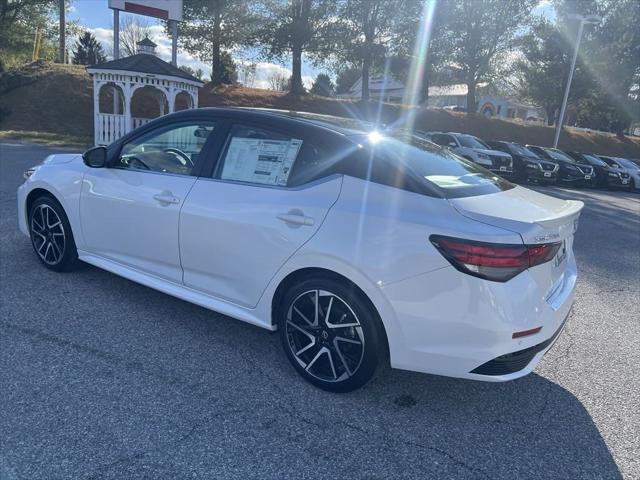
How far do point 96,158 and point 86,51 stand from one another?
36.1 metres

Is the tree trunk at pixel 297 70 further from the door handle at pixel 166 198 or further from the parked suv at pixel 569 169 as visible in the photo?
the door handle at pixel 166 198

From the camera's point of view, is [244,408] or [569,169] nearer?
[244,408]

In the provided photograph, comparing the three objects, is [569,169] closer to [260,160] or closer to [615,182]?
[615,182]

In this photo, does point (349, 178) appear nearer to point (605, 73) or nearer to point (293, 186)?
point (293, 186)

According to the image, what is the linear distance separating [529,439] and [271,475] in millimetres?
1432

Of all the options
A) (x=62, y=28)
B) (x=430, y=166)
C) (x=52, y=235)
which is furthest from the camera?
(x=62, y=28)

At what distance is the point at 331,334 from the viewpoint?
299 cm

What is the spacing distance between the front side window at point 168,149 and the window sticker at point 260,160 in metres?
0.30

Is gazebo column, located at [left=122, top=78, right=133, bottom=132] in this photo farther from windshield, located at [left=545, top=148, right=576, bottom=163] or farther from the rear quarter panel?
windshield, located at [left=545, top=148, right=576, bottom=163]

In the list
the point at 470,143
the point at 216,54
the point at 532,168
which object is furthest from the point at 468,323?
the point at 216,54

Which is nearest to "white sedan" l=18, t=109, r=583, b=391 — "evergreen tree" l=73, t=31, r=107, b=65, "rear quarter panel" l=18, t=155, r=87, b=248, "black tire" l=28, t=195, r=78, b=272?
"rear quarter panel" l=18, t=155, r=87, b=248

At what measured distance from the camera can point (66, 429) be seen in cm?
256

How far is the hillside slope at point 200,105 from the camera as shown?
21203mm

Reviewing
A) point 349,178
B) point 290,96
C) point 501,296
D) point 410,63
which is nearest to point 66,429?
point 349,178
